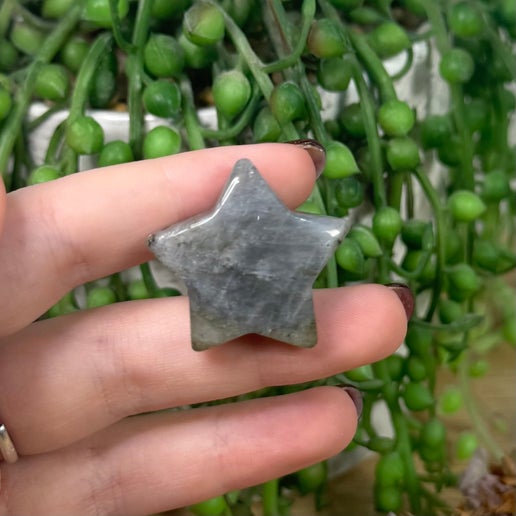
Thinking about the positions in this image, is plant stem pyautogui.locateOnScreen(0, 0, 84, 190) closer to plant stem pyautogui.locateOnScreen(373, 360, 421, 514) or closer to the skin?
the skin

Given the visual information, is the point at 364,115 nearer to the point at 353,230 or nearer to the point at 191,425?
the point at 353,230

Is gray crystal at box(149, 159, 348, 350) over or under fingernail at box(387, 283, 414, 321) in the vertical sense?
over

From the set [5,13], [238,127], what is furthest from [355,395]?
[5,13]

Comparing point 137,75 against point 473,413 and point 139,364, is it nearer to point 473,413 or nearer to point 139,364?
point 139,364

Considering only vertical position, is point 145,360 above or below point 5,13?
below

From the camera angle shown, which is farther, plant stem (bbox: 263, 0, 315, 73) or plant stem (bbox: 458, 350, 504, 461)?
plant stem (bbox: 458, 350, 504, 461)

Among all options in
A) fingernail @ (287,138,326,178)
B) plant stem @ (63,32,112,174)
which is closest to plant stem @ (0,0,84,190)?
plant stem @ (63,32,112,174)

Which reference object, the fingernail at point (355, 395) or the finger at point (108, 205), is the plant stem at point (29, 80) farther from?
the fingernail at point (355, 395)

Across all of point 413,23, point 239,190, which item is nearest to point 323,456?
point 239,190
